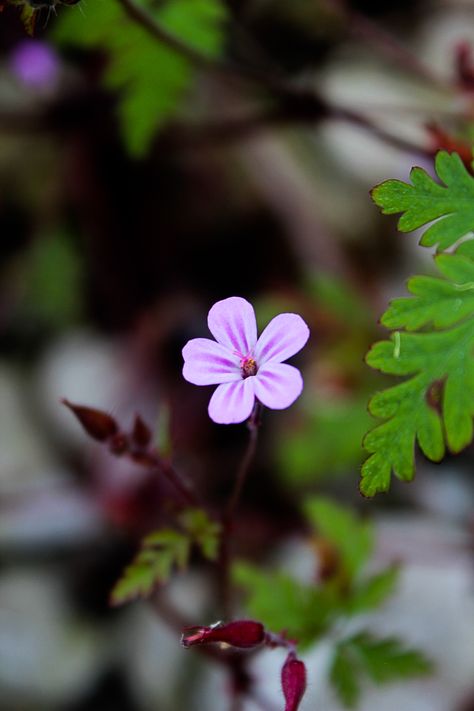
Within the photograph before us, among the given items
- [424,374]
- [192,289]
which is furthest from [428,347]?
[192,289]

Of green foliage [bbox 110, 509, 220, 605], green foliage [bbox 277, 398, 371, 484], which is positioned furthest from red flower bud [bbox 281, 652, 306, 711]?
green foliage [bbox 277, 398, 371, 484]

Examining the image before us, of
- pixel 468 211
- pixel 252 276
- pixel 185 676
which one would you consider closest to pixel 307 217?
pixel 252 276

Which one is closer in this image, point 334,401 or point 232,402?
point 232,402

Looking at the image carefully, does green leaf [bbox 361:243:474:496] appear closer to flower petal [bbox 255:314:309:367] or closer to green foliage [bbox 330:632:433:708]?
flower petal [bbox 255:314:309:367]

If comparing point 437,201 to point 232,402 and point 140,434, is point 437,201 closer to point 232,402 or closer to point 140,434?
point 232,402

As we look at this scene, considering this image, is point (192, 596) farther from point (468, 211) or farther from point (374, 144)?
point (374, 144)

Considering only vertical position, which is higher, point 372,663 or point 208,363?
point 208,363

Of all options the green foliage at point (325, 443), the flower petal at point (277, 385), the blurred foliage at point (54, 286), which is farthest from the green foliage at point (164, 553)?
the blurred foliage at point (54, 286)
